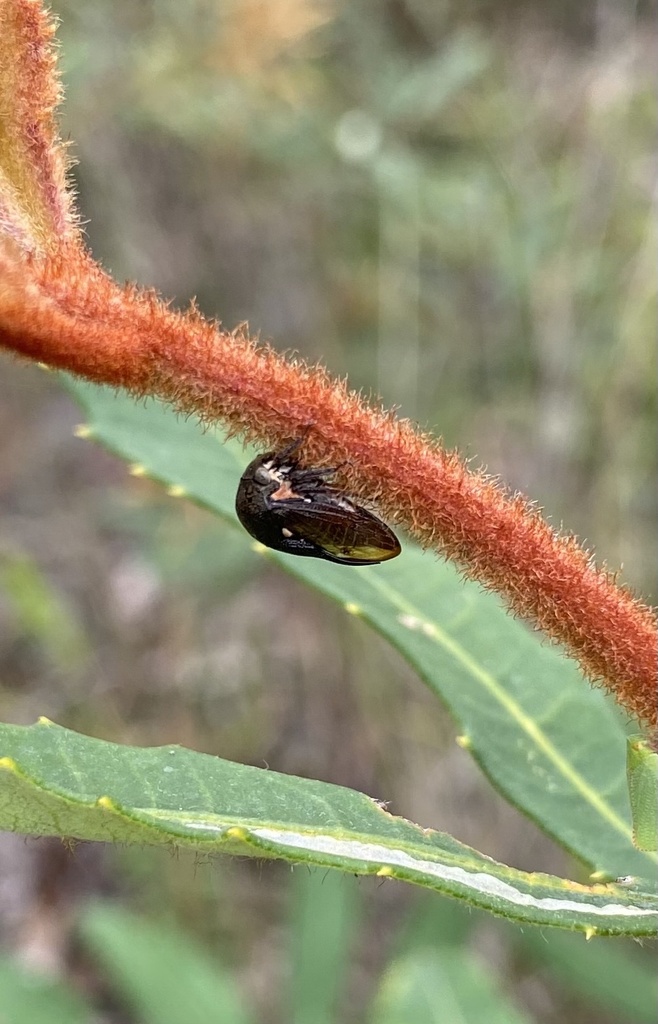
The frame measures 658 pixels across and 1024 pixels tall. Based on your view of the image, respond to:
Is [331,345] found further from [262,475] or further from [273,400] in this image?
[273,400]

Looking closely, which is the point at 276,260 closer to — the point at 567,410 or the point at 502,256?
the point at 502,256

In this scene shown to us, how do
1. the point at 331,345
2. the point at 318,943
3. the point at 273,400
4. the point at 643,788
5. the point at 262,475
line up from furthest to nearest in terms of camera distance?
1. the point at 331,345
2. the point at 318,943
3. the point at 262,475
4. the point at 643,788
5. the point at 273,400

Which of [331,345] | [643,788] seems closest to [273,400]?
[643,788]

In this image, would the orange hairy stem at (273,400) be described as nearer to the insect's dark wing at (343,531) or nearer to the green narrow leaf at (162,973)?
the insect's dark wing at (343,531)

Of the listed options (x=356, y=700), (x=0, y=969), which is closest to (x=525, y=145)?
(x=356, y=700)

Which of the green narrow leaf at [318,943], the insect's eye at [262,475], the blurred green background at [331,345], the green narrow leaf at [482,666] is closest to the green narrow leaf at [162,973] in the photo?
the green narrow leaf at [318,943]

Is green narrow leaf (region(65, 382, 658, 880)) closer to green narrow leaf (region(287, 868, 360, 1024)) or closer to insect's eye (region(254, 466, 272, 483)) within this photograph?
insect's eye (region(254, 466, 272, 483))

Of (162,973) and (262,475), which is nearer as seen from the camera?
(262,475)
